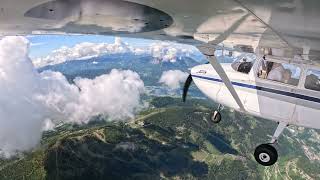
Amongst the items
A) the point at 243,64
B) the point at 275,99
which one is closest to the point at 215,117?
the point at 243,64

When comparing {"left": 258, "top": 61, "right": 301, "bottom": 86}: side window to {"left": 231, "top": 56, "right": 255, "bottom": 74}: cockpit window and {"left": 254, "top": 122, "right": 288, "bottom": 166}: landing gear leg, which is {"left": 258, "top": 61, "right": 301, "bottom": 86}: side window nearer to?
{"left": 231, "top": 56, "right": 255, "bottom": 74}: cockpit window

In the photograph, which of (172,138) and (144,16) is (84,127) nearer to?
(172,138)

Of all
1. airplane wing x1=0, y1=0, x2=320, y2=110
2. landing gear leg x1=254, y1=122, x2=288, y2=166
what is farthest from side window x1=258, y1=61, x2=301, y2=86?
airplane wing x1=0, y1=0, x2=320, y2=110

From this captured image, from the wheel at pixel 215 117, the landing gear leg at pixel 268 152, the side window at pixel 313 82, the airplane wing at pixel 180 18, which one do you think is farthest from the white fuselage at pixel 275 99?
the airplane wing at pixel 180 18

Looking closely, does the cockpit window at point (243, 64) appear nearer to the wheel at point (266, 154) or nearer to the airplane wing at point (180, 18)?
the wheel at point (266, 154)

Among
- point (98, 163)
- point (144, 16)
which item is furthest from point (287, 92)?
point (98, 163)

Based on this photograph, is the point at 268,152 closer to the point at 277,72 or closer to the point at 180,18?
the point at 277,72

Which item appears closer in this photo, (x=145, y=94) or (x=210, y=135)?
(x=210, y=135)
